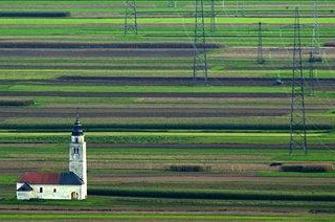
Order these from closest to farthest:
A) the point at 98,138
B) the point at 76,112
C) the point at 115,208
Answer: the point at 115,208, the point at 98,138, the point at 76,112

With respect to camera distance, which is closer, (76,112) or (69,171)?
(69,171)

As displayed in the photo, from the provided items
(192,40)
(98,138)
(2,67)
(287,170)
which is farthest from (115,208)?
(192,40)

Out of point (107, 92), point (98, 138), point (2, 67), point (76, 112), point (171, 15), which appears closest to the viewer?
point (98, 138)

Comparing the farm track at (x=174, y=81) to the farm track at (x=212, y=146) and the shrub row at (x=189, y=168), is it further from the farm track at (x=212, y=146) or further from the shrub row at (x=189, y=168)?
the shrub row at (x=189, y=168)

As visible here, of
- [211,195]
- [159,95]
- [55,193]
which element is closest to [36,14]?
[159,95]

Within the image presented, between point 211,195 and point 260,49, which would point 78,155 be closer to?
point 211,195

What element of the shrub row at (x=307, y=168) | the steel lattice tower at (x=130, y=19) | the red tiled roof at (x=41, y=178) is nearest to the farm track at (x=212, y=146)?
the shrub row at (x=307, y=168)

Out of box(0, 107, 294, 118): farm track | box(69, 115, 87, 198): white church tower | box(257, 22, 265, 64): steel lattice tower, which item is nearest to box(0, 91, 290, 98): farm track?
box(0, 107, 294, 118): farm track

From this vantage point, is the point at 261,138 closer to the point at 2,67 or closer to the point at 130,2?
the point at 2,67
